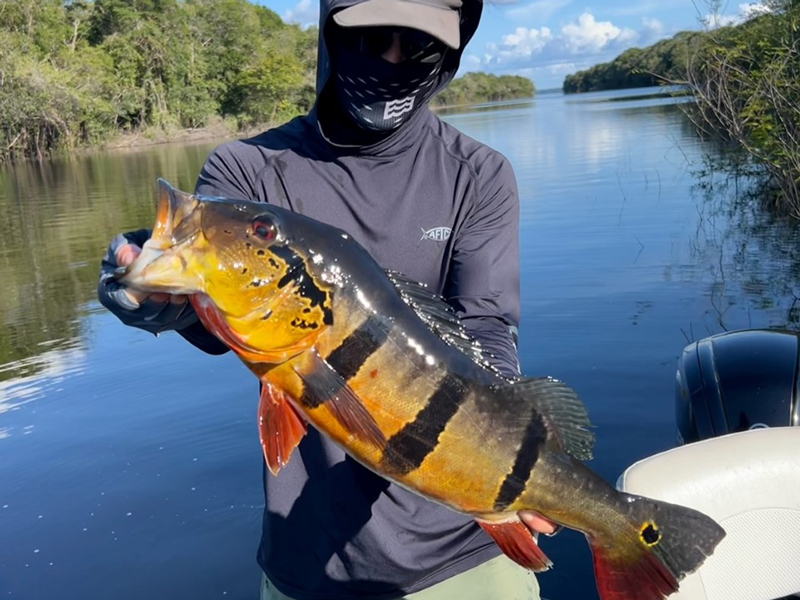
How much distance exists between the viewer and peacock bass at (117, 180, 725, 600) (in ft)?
6.68

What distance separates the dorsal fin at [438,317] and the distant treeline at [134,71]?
52.1 m

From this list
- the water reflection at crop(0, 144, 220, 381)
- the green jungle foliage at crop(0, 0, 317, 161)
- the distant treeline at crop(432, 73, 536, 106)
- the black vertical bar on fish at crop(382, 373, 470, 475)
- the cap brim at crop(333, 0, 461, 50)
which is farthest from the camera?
the distant treeline at crop(432, 73, 536, 106)

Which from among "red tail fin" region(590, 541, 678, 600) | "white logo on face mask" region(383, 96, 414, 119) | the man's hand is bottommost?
"red tail fin" region(590, 541, 678, 600)

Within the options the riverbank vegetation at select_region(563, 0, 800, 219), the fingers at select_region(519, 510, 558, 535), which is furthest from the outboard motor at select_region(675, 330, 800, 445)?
the riverbank vegetation at select_region(563, 0, 800, 219)

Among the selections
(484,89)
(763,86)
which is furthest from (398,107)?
(484,89)

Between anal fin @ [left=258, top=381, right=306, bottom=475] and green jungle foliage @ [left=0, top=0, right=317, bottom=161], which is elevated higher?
green jungle foliage @ [left=0, top=0, right=317, bottom=161]

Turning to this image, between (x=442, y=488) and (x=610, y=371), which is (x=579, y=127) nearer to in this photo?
(x=610, y=371)

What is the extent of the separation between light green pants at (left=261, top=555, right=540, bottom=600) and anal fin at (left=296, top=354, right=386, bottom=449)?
Answer: 3.32ft

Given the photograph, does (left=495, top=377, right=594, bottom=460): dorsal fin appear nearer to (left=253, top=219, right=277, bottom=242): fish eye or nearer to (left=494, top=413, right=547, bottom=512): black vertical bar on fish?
(left=494, top=413, right=547, bottom=512): black vertical bar on fish

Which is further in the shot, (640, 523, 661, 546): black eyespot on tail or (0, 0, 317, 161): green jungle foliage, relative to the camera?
(0, 0, 317, 161): green jungle foliage

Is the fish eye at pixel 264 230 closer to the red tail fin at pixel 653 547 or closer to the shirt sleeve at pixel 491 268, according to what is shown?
the shirt sleeve at pixel 491 268

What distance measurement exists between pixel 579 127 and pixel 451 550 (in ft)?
138

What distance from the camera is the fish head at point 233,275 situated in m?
2.00

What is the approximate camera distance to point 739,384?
15.0 feet
